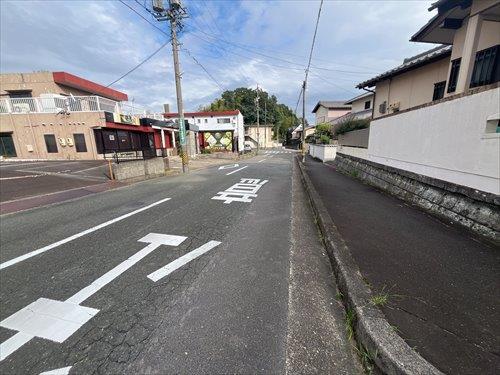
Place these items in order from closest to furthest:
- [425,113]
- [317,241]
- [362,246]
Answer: [362,246] → [317,241] → [425,113]

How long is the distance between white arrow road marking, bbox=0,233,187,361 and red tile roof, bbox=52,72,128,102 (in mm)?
25324

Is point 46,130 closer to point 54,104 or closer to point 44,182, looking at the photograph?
point 54,104

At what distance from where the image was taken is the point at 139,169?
12.4m

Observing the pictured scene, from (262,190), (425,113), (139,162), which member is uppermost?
(425,113)

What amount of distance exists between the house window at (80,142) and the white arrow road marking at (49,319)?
19.6 meters

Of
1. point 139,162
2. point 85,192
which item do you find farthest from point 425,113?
point 139,162

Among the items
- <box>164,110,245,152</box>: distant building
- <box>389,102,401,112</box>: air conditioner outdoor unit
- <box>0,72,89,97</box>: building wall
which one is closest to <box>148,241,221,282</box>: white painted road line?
<box>389,102,401,112</box>: air conditioner outdoor unit

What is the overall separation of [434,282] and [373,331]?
145 cm

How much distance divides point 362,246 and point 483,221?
2195mm

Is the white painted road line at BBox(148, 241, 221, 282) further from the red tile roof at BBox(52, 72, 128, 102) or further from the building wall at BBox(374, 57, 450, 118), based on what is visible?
the red tile roof at BBox(52, 72, 128, 102)

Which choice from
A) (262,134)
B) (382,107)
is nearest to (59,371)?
(382,107)

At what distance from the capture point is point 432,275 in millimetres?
2895

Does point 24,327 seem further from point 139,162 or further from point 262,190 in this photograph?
point 139,162

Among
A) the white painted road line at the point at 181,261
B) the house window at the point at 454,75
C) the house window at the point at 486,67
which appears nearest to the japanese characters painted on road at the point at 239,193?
the white painted road line at the point at 181,261
